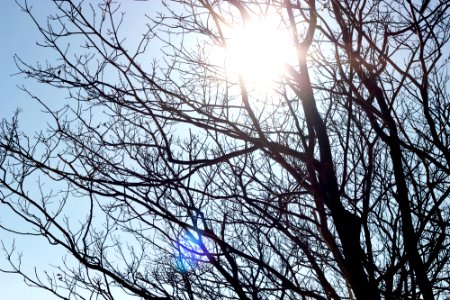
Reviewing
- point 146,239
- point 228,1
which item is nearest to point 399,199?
point 228,1

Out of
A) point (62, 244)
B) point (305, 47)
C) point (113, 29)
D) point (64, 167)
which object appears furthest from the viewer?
point (305, 47)

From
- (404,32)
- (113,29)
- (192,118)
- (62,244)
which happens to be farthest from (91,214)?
(404,32)

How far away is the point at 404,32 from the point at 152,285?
9.00 ft

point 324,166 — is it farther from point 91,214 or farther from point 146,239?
point 146,239

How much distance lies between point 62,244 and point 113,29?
135cm

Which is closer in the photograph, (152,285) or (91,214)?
(91,214)

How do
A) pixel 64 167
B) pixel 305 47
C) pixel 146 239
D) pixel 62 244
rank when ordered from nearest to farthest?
pixel 62 244, pixel 64 167, pixel 305 47, pixel 146 239

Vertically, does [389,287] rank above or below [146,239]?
below

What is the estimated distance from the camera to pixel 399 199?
273 cm

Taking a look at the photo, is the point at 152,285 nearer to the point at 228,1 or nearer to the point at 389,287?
the point at 389,287

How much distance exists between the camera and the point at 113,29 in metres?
2.62

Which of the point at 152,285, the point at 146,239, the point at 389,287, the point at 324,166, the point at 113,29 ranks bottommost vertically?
the point at 389,287

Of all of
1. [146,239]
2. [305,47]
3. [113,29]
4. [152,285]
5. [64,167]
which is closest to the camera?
[113,29]

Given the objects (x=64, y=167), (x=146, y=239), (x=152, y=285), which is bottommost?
(x=152, y=285)
